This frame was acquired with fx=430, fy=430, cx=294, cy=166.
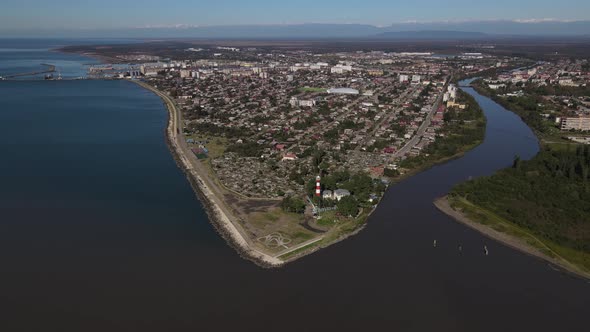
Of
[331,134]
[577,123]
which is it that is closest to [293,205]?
[331,134]

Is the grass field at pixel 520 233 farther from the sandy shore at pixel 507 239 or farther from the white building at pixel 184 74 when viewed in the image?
the white building at pixel 184 74

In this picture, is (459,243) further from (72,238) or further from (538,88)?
(538,88)

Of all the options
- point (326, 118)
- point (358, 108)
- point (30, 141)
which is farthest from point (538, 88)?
point (30, 141)

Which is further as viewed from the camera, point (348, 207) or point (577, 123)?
point (577, 123)

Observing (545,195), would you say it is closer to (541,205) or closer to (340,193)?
(541,205)

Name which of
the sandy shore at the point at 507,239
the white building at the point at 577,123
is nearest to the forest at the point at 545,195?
the sandy shore at the point at 507,239

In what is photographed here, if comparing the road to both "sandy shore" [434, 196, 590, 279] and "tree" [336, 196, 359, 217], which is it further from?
"tree" [336, 196, 359, 217]
